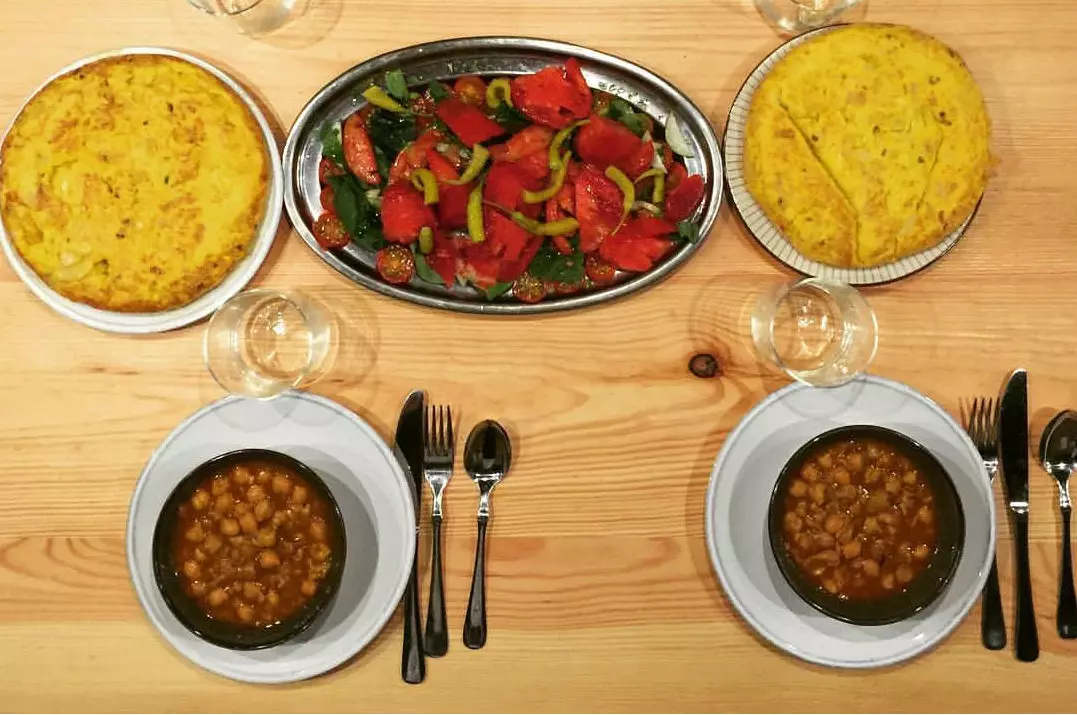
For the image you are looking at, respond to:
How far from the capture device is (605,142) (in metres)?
1.90

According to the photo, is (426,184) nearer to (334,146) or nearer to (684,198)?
(334,146)

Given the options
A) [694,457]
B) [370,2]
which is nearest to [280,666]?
[694,457]

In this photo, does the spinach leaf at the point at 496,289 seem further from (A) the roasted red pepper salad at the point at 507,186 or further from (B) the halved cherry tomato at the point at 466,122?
(B) the halved cherry tomato at the point at 466,122

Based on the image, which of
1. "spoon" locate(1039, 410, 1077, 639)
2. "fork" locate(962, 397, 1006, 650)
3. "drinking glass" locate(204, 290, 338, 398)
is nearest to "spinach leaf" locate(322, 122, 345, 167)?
"drinking glass" locate(204, 290, 338, 398)

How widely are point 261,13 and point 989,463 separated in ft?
7.47

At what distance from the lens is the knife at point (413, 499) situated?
1.95 meters

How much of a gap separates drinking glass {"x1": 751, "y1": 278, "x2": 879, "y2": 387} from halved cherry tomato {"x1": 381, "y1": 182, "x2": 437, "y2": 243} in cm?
91

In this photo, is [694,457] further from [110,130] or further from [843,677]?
[110,130]

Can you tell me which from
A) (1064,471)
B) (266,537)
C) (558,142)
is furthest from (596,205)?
(1064,471)

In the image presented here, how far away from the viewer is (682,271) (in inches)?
81.3

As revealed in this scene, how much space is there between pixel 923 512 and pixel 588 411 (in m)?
0.84

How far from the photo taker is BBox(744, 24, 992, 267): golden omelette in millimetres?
1842

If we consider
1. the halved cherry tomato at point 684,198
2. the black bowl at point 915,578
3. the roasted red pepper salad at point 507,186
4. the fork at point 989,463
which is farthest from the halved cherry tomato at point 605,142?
the fork at point 989,463

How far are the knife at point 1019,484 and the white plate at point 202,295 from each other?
1960 millimetres
